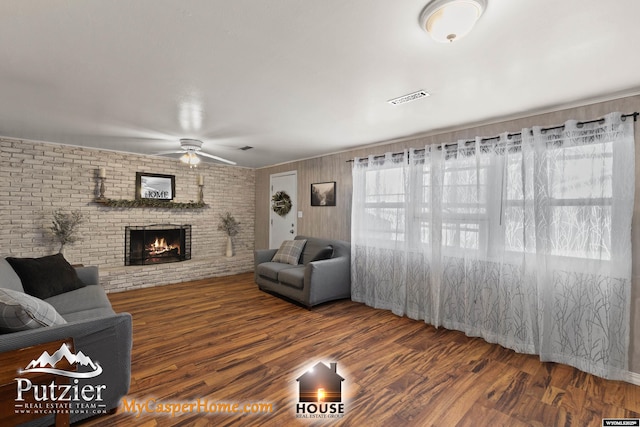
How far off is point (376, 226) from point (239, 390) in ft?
8.75

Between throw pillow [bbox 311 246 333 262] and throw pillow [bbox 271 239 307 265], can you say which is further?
throw pillow [bbox 271 239 307 265]

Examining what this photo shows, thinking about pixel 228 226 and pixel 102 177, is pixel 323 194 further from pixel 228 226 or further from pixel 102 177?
pixel 102 177

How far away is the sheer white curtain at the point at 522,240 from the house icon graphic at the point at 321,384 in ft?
5.32

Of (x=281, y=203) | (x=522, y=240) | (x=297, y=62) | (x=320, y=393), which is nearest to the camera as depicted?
(x=297, y=62)

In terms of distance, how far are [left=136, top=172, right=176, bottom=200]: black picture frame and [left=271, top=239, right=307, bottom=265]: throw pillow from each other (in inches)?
99.2

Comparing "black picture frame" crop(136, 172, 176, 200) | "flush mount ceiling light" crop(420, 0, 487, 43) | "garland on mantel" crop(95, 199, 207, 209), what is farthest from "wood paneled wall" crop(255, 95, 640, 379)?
"flush mount ceiling light" crop(420, 0, 487, 43)

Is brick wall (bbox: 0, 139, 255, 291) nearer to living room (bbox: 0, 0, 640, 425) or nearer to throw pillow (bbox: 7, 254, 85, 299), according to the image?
living room (bbox: 0, 0, 640, 425)

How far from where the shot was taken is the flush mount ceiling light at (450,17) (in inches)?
51.0

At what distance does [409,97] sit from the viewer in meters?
2.48

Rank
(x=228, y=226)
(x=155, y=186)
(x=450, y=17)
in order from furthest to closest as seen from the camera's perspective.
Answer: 1. (x=228, y=226)
2. (x=155, y=186)
3. (x=450, y=17)

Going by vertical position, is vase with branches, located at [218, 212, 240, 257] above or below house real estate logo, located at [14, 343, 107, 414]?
above

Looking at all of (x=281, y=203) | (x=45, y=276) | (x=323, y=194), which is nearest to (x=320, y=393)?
(x=45, y=276)

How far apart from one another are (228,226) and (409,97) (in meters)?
4.85

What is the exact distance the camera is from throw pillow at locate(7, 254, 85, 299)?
2.72 m
